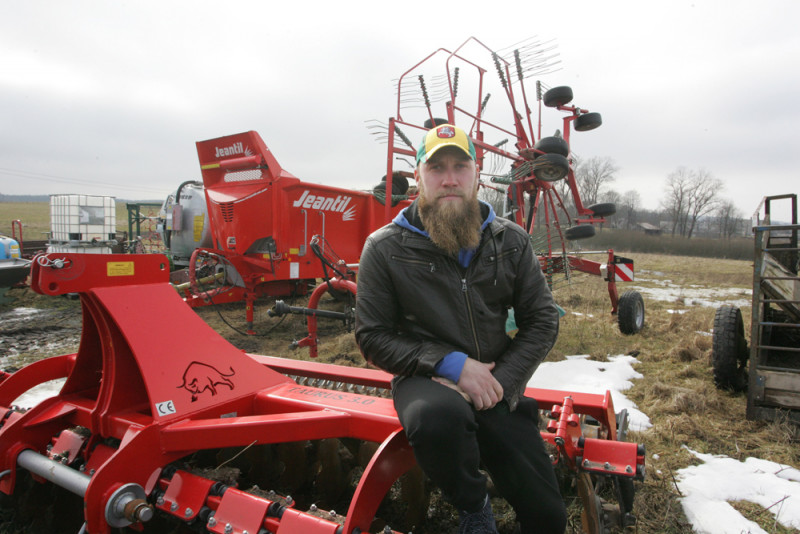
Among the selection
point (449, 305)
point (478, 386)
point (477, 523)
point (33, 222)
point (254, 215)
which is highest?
point (33, 222)

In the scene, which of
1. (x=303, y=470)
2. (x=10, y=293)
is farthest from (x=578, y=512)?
(x=10, y=293)

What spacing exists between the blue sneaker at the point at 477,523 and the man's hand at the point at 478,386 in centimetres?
34

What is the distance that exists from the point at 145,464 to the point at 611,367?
14.4 ft

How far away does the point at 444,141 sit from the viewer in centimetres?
198


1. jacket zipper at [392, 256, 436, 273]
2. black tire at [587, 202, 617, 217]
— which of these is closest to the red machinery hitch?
jacket zipper at [392, 256, 436, 273]

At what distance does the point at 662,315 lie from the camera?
7777 mm

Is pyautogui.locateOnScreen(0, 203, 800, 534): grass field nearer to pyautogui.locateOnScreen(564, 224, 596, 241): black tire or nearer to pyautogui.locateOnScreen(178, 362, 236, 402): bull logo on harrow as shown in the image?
pyautogui.locateOnScreen(178, 362, 236, 402): bull logo on harrow

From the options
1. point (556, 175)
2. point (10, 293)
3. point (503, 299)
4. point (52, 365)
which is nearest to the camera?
point (503, 299)

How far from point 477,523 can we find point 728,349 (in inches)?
132

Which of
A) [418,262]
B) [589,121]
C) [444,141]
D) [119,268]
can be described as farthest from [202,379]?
[589,121]

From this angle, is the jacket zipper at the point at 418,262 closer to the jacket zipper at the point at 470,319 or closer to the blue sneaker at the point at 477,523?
the jacket zipper at the point at 470,319

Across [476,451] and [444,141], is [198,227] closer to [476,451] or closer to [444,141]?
[444,141]

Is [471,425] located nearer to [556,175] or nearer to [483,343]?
[483,343]

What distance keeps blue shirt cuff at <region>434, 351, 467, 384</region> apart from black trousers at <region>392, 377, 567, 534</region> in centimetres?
5
